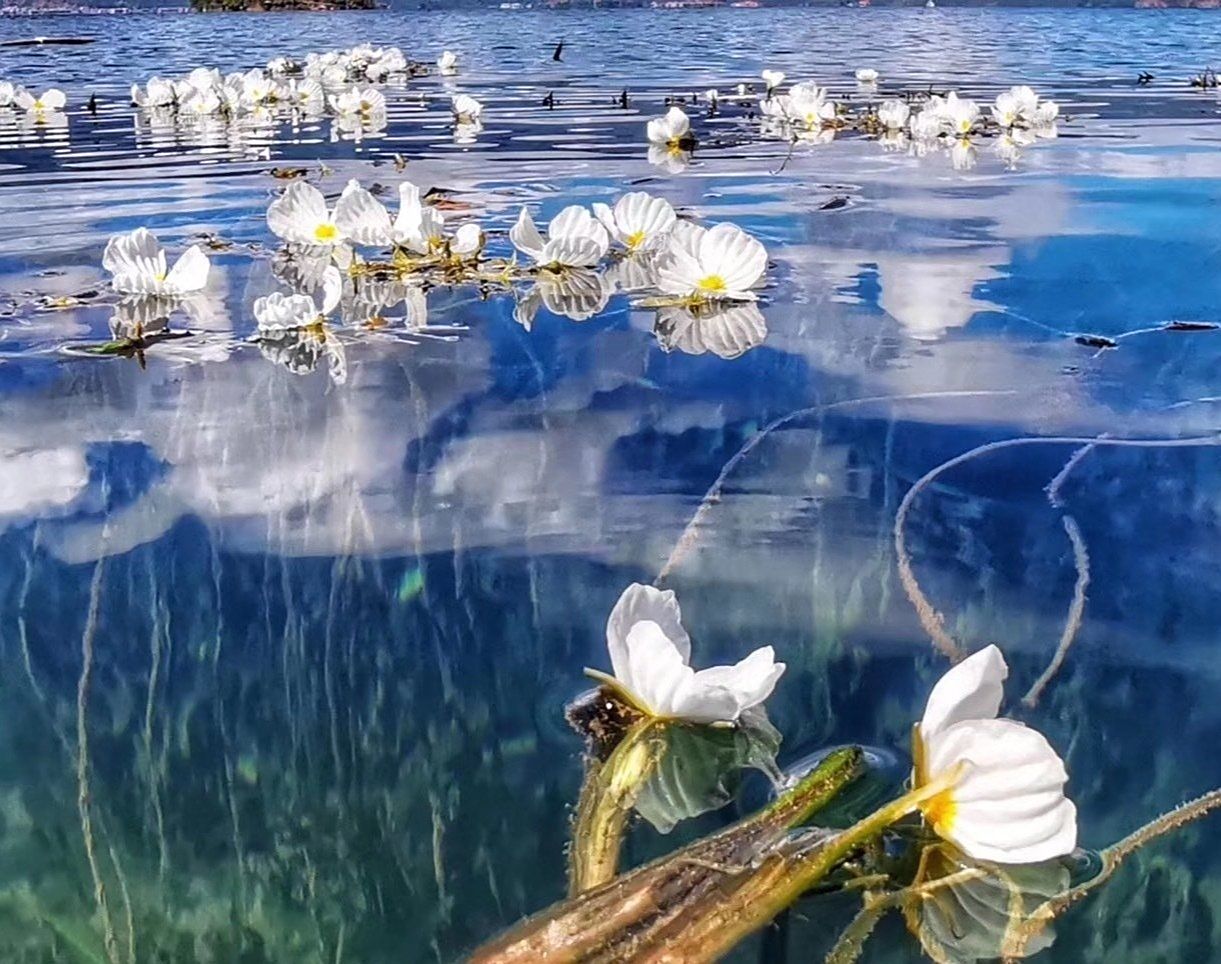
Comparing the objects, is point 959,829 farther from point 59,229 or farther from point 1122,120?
point 1122,120

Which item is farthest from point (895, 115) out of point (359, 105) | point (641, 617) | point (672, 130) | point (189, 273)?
point (641, 617)

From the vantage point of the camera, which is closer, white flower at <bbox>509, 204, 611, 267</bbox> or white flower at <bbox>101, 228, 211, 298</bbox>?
white flower at <bbox>101, 228, 211, 298</bbox>

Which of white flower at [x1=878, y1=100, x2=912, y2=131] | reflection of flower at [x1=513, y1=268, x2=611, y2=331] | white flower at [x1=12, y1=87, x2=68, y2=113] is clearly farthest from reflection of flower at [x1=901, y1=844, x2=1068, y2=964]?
white flower at [x1=12, y1=87, x2=68, y2=113]

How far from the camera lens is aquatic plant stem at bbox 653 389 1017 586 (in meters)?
2.08

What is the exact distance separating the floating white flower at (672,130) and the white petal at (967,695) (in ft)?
A: 22.9

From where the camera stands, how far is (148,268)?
3.88 meters

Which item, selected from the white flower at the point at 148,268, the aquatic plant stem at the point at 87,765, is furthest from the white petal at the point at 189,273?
the aquatic plant stem at the point at 87,765

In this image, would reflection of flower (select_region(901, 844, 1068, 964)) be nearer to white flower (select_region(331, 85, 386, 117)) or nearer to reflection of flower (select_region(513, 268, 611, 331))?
reflection of flower (select_region(513, 268, 611, 331))

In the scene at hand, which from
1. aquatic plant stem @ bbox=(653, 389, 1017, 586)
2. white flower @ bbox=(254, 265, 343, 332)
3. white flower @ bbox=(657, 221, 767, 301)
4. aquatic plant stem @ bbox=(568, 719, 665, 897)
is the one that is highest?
white flower @ bbox=(657, 221, 767, 301)

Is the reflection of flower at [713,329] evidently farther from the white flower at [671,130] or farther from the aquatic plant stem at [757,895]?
the white flower at [671,130]

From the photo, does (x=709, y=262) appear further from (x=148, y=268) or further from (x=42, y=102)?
(x=42, y=102)

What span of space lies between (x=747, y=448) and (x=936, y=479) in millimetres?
385

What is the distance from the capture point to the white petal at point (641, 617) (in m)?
1.45

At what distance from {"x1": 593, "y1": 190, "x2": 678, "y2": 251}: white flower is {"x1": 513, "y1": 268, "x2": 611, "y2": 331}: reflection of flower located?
17 cm
